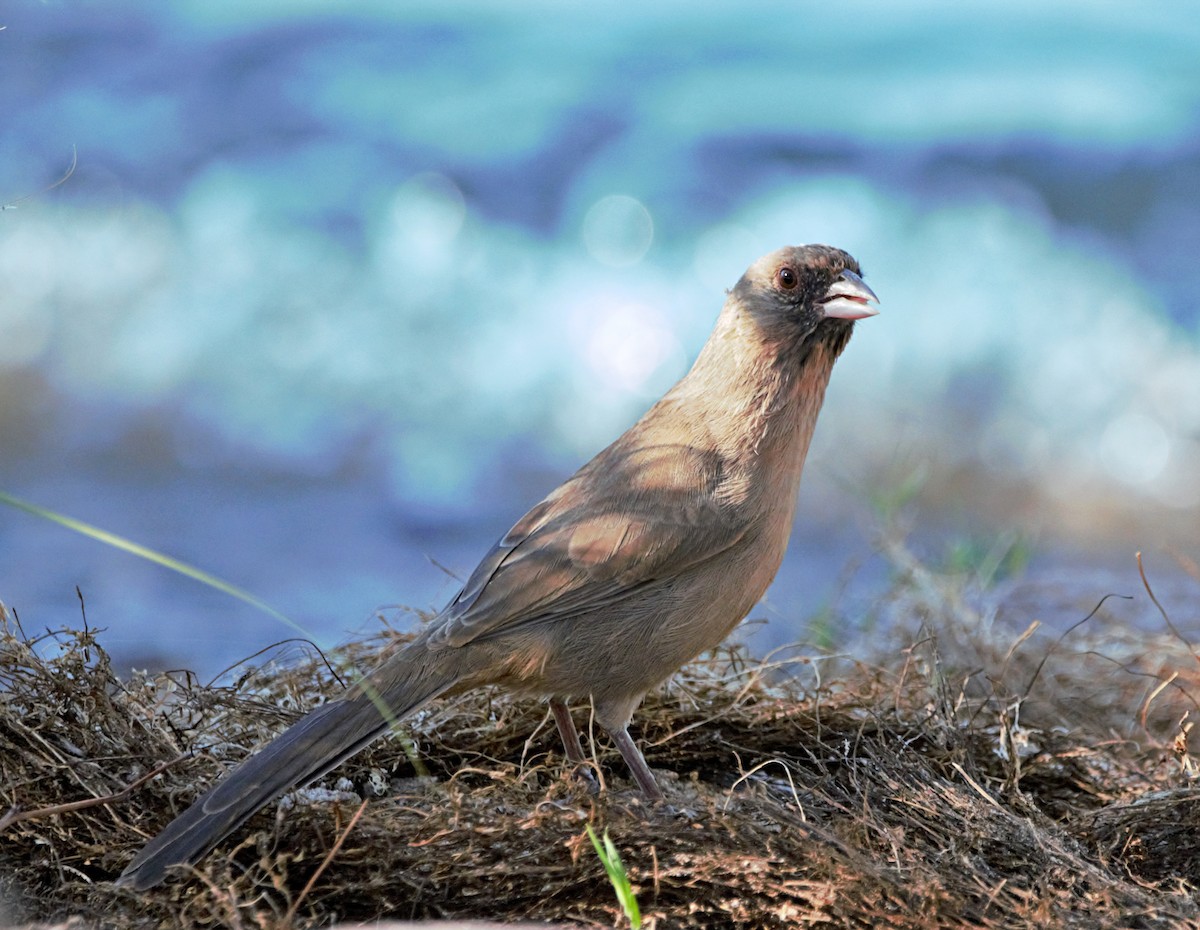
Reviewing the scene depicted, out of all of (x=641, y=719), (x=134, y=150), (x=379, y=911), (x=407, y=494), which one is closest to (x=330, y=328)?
(x=407, y=494)

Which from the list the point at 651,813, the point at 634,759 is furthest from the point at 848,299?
the point at 651,813

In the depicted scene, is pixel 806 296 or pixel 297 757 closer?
pixel 297 757

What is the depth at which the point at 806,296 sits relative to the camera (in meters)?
3.80

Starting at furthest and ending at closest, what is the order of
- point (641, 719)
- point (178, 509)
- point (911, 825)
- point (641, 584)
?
point (178, 509) < point (641, 719) < point (641, 584) < point (911, 825)

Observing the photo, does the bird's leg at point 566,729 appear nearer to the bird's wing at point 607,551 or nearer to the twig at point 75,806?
the bird's wing at point 607,551

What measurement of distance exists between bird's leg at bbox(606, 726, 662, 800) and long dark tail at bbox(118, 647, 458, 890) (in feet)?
1.53

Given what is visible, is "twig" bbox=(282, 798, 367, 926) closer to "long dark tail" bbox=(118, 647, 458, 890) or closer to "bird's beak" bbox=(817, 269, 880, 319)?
"long dark tail" bbox=(118, 647, 458, 890)

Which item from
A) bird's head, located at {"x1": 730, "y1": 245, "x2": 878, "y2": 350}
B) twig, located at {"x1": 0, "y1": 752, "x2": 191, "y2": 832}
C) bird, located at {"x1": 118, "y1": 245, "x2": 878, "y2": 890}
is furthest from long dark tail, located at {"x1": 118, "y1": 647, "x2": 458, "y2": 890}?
bird's head, located at {"x1": 730, "y1": 245, "x2": 878, "y2": 350}

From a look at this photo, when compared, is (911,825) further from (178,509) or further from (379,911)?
(178,509)

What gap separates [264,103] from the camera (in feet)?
30.7

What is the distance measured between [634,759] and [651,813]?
1.36ft

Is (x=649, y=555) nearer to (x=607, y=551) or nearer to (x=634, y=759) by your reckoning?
(x=607, y=551)

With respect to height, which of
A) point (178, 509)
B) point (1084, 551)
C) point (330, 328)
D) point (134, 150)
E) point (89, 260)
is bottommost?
point (1084, 551)

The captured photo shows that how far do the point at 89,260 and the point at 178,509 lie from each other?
82.2 inches
